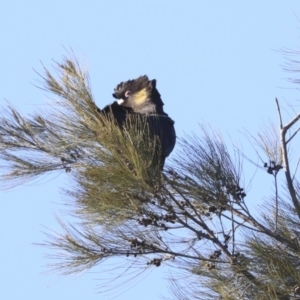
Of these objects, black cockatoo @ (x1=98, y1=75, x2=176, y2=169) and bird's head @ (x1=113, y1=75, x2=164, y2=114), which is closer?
black cockatoo @ (x1=98, y1=75, x2=176, y2=169)

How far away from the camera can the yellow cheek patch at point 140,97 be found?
19.8 feet

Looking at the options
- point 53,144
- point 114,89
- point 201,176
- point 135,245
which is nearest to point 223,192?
point 201,176

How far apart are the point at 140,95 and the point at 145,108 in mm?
112

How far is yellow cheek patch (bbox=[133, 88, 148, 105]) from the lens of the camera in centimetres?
604

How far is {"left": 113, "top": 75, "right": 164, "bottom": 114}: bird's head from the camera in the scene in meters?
5.98

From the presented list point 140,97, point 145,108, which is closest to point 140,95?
point 140,97

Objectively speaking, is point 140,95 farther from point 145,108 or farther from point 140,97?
point 145,108

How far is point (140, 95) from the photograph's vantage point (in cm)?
606

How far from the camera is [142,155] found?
488cm

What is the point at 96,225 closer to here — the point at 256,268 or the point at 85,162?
the point at 85,162

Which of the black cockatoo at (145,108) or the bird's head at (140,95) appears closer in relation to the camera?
the black cockatoo at (145,108)

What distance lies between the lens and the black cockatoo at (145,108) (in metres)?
5.29

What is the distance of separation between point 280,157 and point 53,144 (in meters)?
0.99

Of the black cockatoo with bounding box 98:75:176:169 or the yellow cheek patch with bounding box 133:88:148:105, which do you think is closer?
the black cockatoo with bounding box 98:75:176:169
